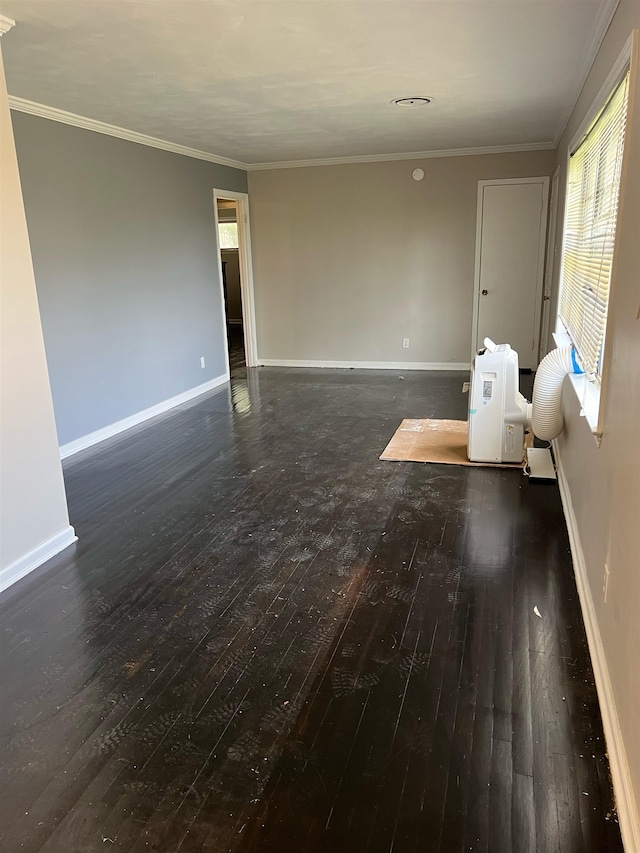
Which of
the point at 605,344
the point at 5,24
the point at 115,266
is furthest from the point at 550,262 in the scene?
the point at 5,24

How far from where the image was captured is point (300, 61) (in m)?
3.28

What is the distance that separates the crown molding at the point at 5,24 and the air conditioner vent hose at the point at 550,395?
312 centimetres

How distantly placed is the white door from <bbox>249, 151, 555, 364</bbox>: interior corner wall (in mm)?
113

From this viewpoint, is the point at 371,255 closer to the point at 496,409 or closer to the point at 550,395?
the point at 496,409

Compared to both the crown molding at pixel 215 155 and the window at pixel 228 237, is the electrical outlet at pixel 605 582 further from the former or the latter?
the window at pixel 228 237

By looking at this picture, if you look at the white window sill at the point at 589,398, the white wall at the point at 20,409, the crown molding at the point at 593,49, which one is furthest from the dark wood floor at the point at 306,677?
the crown molding at the point at 593,49

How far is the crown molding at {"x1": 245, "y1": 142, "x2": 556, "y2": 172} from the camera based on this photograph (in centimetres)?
635

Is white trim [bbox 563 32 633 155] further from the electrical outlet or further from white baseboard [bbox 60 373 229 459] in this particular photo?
white baseboard [bbox 60 373 229 459]

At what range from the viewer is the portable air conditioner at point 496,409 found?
151 inches

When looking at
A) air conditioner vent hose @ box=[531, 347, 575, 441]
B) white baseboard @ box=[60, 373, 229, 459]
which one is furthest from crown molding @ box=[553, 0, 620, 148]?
white baseboard @ box=[60, 373, 229, 459]

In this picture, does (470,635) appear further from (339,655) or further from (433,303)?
(433,303)

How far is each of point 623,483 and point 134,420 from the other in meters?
4.41

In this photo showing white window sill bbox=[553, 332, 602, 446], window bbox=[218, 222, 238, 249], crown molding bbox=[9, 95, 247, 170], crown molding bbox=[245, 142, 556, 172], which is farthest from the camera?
window bbox=[218, 222, 238, 249]

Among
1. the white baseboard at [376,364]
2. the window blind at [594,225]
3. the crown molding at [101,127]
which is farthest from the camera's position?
the white baseboard at [376,364]
